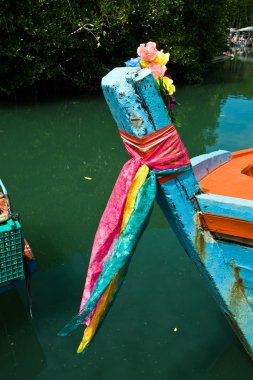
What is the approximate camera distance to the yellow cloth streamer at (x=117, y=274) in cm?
189

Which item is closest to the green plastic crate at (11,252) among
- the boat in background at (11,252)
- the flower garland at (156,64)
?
the boat in background at (11,252)

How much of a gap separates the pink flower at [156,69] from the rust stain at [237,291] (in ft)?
3.49

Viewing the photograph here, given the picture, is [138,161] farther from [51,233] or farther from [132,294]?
[51,233]

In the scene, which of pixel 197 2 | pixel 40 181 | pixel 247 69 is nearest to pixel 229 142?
pixel 40 181

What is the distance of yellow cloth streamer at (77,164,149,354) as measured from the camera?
1893mm

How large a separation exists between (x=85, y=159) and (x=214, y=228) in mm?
5022

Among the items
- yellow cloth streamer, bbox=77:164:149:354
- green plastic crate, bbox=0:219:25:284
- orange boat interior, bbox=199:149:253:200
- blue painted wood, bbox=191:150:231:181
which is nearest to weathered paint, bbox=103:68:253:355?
yellow cloth streamer, bbox=77:164:149:354

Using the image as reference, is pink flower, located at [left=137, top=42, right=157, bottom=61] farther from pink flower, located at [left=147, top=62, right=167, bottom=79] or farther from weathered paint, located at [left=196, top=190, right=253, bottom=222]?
weathered paint, located at [left=196, top=190, right=253, bottom=222]

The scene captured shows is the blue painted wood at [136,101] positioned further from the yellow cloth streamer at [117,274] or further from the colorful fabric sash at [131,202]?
the yellow cloth streamer at [117,274]

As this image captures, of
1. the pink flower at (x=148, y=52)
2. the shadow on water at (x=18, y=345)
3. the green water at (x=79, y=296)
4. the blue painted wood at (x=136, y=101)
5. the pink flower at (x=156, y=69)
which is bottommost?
the green water at (x=79, y=296)

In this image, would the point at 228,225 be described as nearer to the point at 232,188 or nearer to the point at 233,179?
the point at 232,188

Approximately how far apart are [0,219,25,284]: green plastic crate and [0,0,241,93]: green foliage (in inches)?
319

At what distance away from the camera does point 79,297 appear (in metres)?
3.43

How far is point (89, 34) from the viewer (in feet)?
37.6
